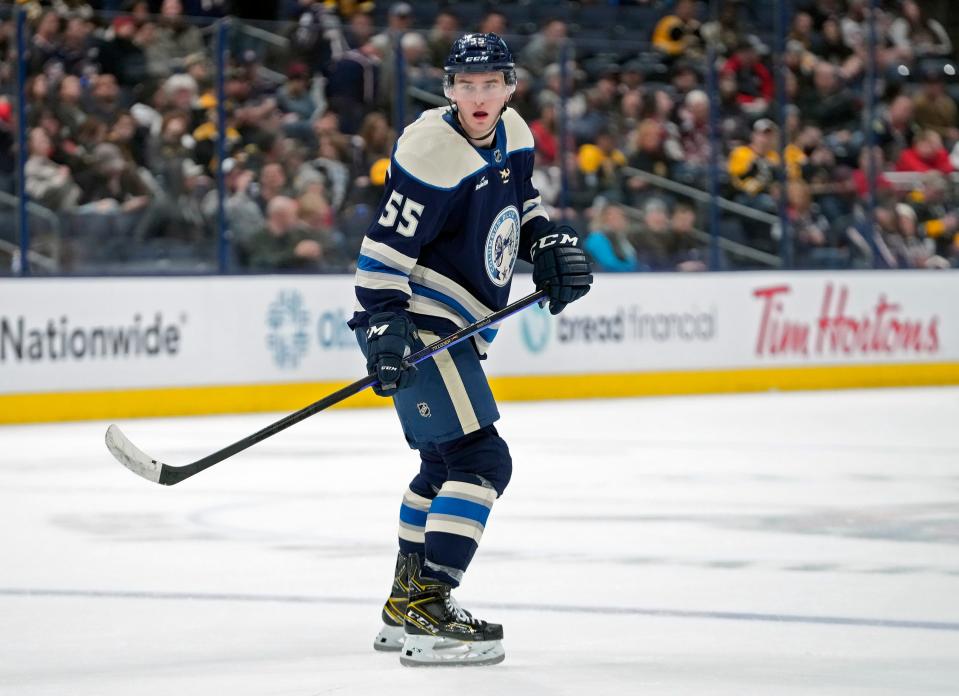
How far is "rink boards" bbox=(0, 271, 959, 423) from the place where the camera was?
933 cm

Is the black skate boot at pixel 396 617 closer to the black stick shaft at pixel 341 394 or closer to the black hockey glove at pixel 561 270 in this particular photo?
the black stick shaft at pixel 341 394

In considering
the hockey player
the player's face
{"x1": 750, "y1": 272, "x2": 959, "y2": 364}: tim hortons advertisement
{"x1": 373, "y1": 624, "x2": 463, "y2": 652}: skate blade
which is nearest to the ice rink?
{"x1": 373, "y1": 624, "x2": 463, "y2": 652}: skate blade

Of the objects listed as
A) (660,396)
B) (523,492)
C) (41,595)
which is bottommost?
(660,396)

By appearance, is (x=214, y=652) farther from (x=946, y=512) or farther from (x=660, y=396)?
(x=660, y=396)

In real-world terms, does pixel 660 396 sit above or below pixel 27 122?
below

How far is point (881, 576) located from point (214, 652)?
1.82m

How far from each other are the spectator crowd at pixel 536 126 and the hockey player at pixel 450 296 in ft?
20.1

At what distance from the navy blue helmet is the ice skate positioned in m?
1.07

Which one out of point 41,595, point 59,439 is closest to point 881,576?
point 41,595

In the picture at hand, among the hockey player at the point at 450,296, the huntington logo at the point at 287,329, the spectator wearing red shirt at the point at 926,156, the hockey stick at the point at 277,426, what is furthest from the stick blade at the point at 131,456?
the spectator wearing red shirt at the point at 926,156

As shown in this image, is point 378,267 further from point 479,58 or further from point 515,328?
point 515,328

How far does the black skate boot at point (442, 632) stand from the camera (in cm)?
338

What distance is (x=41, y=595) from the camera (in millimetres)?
4184

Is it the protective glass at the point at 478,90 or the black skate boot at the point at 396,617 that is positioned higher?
the protective glass at the point at 478,90
